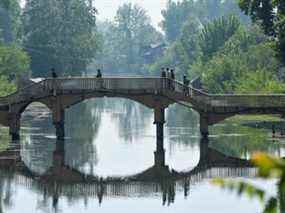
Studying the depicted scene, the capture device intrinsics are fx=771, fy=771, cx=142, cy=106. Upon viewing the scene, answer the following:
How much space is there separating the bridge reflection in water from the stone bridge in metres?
8.38

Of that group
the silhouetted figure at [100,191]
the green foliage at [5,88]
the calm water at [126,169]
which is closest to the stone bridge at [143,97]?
the calm water at [126,169]

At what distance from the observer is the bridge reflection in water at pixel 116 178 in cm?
3888

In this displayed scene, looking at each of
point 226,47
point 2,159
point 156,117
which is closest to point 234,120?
point 156,117

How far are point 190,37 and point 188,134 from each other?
404ft

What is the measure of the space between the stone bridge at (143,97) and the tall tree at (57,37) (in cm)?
7312

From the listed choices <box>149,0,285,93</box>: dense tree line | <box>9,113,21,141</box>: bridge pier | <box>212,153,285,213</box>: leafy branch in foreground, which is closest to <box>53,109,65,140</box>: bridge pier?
<box>9,113,21,141</box>: bridge pier

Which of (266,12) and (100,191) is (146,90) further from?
(266,12)

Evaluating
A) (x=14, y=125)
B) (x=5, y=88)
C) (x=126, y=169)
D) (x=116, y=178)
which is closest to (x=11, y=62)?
(x=5, y=88)

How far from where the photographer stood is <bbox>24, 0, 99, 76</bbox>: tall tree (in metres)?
136

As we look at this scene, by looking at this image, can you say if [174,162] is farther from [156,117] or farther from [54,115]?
[54,115]

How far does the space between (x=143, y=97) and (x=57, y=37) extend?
3487 inches

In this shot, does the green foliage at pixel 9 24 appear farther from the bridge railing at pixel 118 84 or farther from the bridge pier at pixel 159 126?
the bridge pier at pixel 159 126

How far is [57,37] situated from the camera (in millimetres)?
145125

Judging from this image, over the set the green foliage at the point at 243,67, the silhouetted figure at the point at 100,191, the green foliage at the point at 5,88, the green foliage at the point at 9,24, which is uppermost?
the green foliage at the point at 9,24
